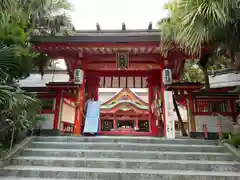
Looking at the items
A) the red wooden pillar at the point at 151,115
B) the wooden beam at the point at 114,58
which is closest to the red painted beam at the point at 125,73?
the red wooden pillar at the point at 151,115

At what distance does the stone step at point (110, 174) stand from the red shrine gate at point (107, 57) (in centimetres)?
262

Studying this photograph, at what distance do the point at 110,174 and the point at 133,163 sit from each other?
645 millimetres

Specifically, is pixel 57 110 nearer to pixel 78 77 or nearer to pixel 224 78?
pixel 78 77

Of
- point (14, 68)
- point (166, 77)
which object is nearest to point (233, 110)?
point (166, 77)

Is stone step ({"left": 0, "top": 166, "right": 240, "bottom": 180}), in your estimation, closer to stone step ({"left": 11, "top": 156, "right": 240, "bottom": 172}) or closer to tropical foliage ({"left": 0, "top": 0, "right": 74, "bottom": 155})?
stone step ({"left": 11, "top": 156, "right": 240, "bottom": 172})

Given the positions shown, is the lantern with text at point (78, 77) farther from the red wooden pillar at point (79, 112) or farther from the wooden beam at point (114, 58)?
the wooden beam at point (114, 58)

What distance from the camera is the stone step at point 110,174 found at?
3488 millimetres

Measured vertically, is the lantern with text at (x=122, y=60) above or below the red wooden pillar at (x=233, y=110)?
above

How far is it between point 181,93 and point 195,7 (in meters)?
3.05

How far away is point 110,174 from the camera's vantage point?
3566mm

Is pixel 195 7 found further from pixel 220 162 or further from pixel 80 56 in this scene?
pixel 80 56

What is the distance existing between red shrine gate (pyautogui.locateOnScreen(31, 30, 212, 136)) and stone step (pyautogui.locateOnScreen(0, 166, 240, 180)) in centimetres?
262

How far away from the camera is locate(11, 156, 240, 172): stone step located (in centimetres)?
393

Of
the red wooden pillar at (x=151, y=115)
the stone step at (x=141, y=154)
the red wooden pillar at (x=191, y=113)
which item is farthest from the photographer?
the red wooden pillar at (x=151, y=115)
